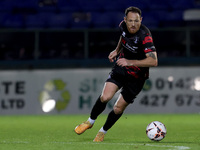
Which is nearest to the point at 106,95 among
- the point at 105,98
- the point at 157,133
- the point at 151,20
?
the point at 105,98

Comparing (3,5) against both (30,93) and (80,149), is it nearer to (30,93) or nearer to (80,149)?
(30,93)

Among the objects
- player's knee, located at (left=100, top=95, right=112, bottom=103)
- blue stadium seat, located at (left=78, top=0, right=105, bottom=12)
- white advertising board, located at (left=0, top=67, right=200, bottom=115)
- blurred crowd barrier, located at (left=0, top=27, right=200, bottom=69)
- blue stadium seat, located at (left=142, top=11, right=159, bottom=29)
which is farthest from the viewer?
blue stadium seat, located at (left=78, top=0, right=105, bottom=12)

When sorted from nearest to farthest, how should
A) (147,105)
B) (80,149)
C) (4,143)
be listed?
(80,149) < (4,143) < (147,105)

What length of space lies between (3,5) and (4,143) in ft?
31.7

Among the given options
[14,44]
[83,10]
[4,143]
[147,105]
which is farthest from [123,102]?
[83,10]

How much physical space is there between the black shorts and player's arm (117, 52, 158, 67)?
11.9 inches

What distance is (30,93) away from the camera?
43.4 feet

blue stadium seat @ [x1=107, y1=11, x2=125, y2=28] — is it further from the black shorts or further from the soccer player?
the black shorts

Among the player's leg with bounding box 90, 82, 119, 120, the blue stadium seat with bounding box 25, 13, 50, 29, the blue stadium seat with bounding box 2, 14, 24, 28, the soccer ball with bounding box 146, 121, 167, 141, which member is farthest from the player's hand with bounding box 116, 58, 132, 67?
the blue stadium seat with bounding box 2, 14, 24, 28

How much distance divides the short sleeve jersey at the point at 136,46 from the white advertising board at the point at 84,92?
6.60 meters

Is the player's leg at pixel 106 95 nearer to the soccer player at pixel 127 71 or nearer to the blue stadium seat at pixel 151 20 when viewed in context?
the soccer player at pixel 127 71

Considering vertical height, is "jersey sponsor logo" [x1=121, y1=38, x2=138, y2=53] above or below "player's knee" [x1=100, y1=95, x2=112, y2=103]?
above

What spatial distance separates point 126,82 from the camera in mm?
6562

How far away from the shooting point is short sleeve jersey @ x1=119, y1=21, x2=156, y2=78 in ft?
20.5
